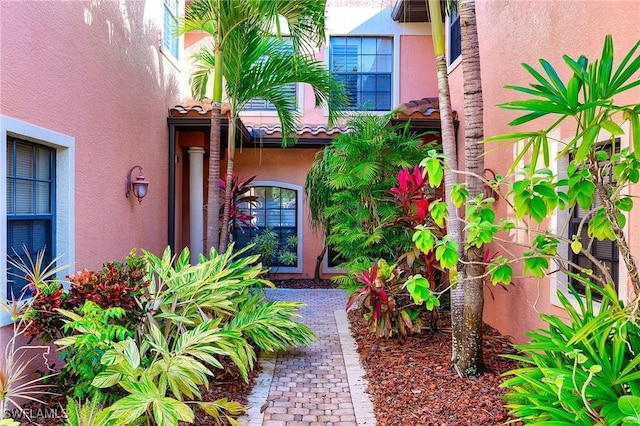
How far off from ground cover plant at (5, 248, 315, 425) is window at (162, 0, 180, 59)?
5178mm

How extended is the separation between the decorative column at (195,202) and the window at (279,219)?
1.59 m

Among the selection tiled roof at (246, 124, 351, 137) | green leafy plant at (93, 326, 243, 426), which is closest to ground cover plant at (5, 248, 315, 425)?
green leafy plant at (93, 326, 243, 426)

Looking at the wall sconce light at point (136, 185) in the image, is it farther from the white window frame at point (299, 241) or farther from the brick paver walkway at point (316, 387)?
the white window frame at point (299, 241)

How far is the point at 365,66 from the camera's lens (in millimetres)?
10758

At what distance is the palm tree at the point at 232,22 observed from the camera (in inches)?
216

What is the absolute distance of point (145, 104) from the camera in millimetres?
6824

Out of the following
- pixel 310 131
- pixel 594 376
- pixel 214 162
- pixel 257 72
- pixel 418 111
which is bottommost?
pixel 594 376

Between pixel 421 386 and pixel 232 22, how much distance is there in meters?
4.88

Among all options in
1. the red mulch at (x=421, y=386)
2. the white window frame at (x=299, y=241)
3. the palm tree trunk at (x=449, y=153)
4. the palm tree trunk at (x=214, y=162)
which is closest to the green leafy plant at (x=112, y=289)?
the red mulch at (x=421, y=386)

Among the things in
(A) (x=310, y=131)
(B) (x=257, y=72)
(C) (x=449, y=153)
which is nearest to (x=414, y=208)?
(C) (x=449, y=153)

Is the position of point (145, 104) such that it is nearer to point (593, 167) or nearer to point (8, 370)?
point (8, 370)

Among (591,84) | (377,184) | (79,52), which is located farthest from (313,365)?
(79,52)

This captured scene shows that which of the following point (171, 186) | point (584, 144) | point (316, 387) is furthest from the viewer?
point (171, 186)

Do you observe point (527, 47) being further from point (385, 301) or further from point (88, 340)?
point (88, 340)
